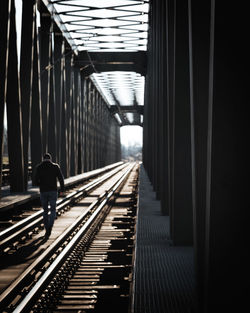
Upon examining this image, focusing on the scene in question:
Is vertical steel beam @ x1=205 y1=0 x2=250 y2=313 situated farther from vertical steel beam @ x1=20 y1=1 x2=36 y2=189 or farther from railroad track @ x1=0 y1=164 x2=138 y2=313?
vertical steel beam @ x1=20 y1=1 x2=36 y2=189

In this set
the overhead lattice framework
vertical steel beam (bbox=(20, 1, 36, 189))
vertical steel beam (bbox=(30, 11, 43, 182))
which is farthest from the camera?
the overhead lattice framework

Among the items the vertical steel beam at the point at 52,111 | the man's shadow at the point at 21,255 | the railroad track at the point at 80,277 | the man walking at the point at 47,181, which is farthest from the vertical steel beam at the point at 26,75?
the man's shadow at the point at 21,255

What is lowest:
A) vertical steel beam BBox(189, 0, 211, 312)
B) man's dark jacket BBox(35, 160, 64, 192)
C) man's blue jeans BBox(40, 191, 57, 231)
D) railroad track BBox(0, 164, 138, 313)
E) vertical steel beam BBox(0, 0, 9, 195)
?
railroad track BBox(0, 164, 138, 313)

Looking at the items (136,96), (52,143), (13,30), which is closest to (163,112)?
(13,30)

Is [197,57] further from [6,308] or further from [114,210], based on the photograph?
[114,210]

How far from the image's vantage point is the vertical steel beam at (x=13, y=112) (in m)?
11.9

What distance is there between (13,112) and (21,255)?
6887mm

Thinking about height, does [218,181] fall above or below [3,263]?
above

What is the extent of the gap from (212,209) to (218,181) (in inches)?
7.7

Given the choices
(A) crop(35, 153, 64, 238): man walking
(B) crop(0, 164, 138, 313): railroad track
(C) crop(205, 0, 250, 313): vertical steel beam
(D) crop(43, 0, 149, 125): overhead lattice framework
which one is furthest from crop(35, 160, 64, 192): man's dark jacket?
(D) crop(43, 0, 149, 125): overhead lattice framework

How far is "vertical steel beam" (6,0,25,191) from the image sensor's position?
11876mm

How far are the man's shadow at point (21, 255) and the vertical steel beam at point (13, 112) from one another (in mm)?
5935

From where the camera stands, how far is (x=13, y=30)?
1172 cm

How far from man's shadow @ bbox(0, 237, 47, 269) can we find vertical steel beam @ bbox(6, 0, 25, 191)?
234 inches
